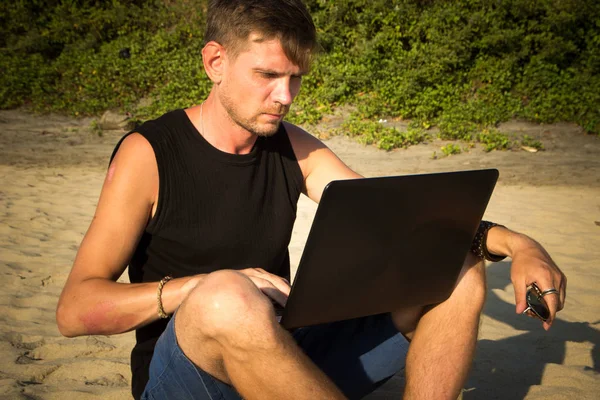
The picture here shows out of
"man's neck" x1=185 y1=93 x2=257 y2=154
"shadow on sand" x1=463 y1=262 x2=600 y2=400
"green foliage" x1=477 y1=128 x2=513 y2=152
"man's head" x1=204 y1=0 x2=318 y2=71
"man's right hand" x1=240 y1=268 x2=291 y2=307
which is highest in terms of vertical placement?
"man's head" x1=204 y1=0 x2=318 y2=71

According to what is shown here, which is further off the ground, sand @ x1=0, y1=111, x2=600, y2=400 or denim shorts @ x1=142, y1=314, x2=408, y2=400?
denim shorts @ x1=142, y1=314, x2=408, y2=400

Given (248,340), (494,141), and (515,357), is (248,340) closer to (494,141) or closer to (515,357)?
(515,357)

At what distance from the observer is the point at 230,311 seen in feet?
4.80

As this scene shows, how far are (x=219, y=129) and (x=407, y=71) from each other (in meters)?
7.98

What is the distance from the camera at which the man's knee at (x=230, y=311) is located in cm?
146

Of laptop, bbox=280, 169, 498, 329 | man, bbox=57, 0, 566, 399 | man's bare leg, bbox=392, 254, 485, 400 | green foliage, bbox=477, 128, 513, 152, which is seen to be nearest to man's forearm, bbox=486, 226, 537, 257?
man, bbox=57, 0, 566, 399

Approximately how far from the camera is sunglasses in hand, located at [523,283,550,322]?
1.85 metres

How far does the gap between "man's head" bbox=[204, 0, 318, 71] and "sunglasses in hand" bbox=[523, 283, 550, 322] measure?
1.16 metres

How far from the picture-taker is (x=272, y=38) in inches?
82.6

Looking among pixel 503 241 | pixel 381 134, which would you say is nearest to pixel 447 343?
pixel 503 241

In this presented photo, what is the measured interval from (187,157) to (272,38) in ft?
1.79

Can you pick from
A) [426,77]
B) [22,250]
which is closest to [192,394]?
[22,250]

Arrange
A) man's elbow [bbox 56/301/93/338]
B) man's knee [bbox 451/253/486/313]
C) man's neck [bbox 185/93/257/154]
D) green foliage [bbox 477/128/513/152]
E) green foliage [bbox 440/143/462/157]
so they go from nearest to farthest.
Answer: man's elbow [bbox 56/301/93/338]
man's knee [bbox 451/253/486/313]
man's neck [bbox 185/93/257/154]
green foliage [bbox 440/143/462/157]
green foliage [bbox 477/128/513/152]

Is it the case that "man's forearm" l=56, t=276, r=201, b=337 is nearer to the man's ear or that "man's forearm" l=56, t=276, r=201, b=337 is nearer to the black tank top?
the black tank top
